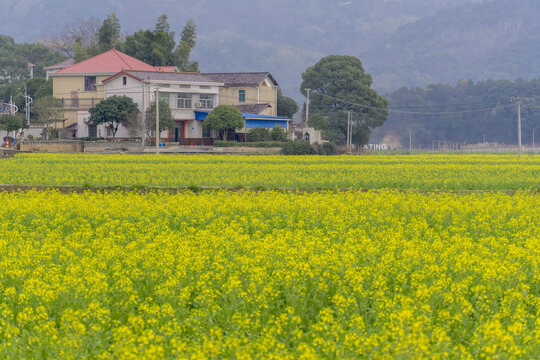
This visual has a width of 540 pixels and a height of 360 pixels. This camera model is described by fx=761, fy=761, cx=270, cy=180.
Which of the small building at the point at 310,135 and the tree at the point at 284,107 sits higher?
the tree at the point at 284,107

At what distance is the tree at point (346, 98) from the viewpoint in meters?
80.0

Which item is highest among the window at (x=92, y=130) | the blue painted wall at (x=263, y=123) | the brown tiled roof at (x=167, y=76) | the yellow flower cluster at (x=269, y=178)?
the brown tiled roof at (x=167, y=76)

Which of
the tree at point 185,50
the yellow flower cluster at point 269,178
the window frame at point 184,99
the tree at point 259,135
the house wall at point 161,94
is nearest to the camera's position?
the yellow flower cluster at point 269,178

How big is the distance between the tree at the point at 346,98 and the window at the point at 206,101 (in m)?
13.9

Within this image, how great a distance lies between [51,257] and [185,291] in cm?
305

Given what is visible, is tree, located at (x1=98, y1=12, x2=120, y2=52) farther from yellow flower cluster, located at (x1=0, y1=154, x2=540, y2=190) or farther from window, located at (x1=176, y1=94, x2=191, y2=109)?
yellow flower cluster, located at (x1=0, y1=154, x2=540, y2=190)

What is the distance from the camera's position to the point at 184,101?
67.3m

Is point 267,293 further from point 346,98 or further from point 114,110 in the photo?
point 346,98

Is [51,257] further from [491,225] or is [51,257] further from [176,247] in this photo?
[491,225]

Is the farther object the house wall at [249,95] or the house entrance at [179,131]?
the house wall at [249,95]

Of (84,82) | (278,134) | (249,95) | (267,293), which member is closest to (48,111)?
(84,82)

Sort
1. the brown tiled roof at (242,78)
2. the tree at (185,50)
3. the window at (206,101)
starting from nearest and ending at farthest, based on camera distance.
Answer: the window at (206,101), the brown tiled roof at (242,78), the tree at (185,50)

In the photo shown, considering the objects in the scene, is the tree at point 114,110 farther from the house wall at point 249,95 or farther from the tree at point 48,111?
the house wall at point 249,95

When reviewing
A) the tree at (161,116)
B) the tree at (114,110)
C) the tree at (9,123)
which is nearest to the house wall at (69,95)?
the tree at (9,123)
